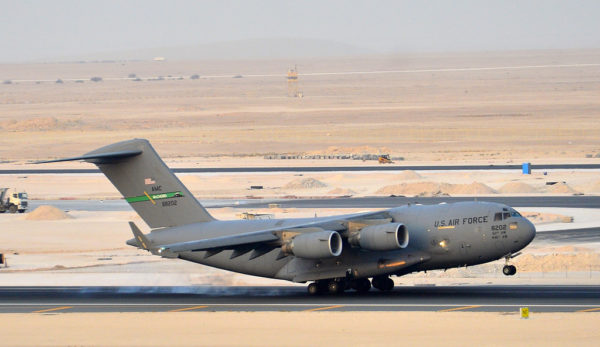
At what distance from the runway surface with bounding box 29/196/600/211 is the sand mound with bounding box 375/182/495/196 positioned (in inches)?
65.1

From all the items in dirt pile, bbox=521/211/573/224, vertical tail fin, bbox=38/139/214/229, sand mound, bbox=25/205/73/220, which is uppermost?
vertical tail fin, bbox=38/139/214/229

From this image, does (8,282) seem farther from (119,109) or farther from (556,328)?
(119,109)

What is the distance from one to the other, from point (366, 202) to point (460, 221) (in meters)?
27.2

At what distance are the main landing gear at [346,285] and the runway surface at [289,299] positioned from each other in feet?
0.85

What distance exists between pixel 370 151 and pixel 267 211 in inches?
1494

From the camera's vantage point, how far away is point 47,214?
5528 centimetres

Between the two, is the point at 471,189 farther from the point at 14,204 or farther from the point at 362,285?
the point at 362,285

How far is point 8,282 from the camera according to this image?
37.4 meters

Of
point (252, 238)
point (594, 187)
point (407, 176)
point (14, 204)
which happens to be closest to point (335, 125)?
point (407, 176)

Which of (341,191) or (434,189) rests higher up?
(434,189)

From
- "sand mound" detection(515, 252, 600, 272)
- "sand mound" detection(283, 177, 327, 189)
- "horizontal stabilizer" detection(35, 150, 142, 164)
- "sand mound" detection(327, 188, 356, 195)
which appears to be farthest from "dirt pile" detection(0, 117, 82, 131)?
"sand mound" detection(515, 252, 600, 272)

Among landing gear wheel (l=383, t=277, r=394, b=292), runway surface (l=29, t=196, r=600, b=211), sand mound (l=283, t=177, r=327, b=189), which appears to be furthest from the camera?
sand mound (l=283, t=177, r=327, b=189)

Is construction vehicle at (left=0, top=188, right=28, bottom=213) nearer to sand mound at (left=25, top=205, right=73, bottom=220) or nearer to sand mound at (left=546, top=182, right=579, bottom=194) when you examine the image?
sand mound at (left=25, top=205, right=73, bottom=220)

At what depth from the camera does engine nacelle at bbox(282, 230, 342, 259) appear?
29750 millimetres
